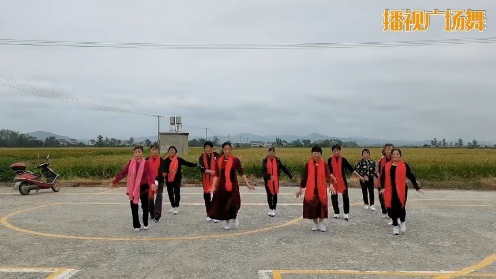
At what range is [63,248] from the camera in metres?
6.74

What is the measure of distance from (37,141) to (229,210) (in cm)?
8116

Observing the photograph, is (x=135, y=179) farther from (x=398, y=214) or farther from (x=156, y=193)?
(x=398, y=214)

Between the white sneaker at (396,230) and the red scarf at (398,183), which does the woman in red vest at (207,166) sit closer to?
the red scarf at (398,183)

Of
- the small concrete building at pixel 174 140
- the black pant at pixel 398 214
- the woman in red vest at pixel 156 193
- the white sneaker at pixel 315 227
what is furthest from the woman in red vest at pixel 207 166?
the small concrete building at pixel 174 140

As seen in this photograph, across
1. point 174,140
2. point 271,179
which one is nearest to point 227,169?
point 271,179

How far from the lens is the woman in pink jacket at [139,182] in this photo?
26.8 ft

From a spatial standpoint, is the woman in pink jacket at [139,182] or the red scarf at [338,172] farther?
the red scarf at [338,172]

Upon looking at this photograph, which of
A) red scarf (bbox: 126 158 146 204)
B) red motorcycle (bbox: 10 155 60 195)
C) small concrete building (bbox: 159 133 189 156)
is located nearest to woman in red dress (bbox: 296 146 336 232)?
red scarf (bbox: 126 158 146 204)

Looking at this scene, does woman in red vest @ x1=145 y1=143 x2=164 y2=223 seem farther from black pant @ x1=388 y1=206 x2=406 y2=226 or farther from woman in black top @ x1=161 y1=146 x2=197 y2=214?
black pant @ x1=388 y1=206 x2=406 y2=226

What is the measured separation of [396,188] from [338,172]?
179cm

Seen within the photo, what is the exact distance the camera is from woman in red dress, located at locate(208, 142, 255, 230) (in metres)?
8.30

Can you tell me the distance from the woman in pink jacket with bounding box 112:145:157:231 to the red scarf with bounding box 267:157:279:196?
2.90 m

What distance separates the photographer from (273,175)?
9.99m

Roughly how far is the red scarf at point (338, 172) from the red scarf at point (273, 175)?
139cm
